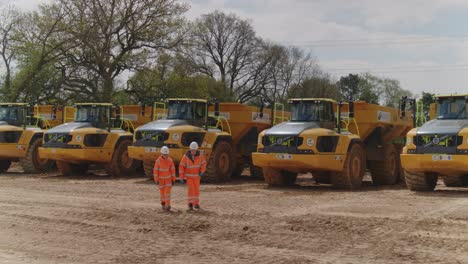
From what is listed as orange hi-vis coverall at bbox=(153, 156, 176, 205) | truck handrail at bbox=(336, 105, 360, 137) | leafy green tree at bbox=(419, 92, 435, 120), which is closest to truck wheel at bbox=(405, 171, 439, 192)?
leafy green tree at bbox=(419, 92, 435, 120)

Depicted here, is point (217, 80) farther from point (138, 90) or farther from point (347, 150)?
point (347, 150)

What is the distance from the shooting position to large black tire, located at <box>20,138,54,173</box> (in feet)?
70.2

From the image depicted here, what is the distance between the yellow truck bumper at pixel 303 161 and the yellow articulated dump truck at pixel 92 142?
6348 millimetres

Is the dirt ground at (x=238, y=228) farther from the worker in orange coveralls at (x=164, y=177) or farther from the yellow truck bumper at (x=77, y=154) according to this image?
the yellow truck bumper at (x=77, y=154)

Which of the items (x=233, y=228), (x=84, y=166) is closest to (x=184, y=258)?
(x=233, y=228)

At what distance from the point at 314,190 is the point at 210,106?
16.7 feet

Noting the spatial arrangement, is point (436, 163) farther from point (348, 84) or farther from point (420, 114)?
point (348, 84)

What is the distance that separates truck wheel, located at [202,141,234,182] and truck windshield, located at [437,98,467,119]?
636 centimetres

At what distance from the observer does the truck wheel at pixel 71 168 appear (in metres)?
20.6

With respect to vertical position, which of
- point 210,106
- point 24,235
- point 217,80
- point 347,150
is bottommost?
point 24,235

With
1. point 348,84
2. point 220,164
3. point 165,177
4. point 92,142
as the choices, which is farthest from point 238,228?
point 348,84

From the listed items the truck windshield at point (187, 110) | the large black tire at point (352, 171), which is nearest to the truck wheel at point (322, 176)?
the large black tire at point (352, 171)

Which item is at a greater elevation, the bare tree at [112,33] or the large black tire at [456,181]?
the bare tree at [112,33]

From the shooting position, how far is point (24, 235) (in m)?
9.27
